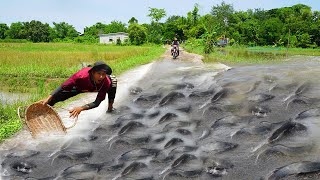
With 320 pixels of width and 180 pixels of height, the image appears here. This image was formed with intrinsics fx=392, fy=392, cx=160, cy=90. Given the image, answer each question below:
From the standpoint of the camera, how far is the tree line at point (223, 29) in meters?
42.8

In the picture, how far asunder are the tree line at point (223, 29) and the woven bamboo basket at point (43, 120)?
63.4 ft

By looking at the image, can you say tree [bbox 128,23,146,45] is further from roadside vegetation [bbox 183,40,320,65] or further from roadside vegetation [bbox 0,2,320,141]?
roadside vegetation [bbox 183,40,320,65]

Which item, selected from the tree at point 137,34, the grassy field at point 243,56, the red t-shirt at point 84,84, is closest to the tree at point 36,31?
the tree at point 137,34

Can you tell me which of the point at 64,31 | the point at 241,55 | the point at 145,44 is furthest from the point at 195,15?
the point at 64,31

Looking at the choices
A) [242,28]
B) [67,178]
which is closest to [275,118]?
[67,178]

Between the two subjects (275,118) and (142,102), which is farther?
(142,102)

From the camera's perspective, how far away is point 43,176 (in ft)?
17.0

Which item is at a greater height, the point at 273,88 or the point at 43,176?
the point at 273,88

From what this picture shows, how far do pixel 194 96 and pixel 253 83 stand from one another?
5.03 feet

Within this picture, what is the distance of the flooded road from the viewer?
5.04 meters

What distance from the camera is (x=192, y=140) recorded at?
237 inches

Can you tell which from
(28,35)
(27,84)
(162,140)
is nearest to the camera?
(162,140)

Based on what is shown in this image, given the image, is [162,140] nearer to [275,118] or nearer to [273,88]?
[275,118]

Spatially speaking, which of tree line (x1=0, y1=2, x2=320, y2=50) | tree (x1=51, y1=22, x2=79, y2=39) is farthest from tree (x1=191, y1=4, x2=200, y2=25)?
tree (x1=51, y1=22, x2=79, y2=39)
